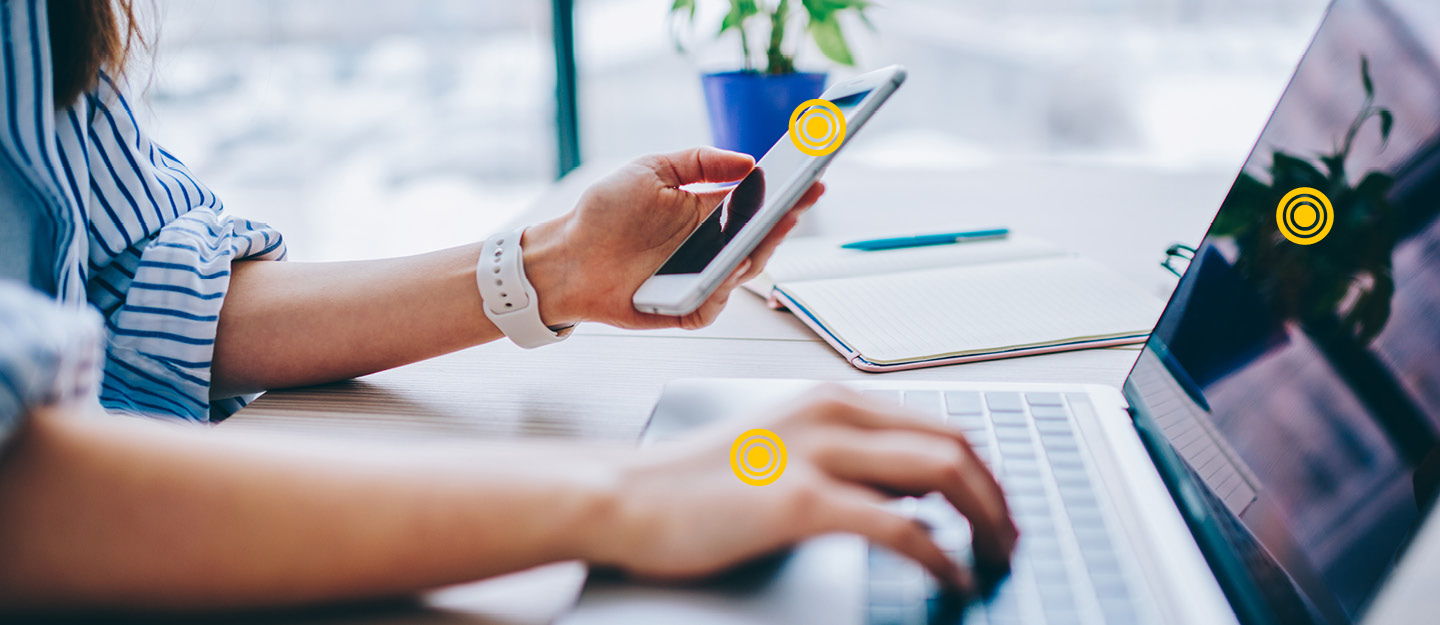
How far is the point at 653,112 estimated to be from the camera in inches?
91.2

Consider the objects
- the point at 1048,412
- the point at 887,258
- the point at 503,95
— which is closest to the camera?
the point at 1048,412

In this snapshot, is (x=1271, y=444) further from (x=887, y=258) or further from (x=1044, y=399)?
(x=887, y=258)

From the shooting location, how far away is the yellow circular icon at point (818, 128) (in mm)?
487

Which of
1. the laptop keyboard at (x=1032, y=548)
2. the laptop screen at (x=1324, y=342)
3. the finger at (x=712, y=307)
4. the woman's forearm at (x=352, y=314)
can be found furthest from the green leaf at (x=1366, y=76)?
the woman's forearm at (x=352, y=314)

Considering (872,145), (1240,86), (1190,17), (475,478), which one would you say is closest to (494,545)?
(475,478)

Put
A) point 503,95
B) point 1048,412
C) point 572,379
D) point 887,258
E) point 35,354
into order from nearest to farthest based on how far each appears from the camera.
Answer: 1. point 35,354
2. point 1048,412
3. point 572,379
4. point 887,258
5. point 503,95

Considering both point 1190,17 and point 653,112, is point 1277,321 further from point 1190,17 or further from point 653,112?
point 1190,17

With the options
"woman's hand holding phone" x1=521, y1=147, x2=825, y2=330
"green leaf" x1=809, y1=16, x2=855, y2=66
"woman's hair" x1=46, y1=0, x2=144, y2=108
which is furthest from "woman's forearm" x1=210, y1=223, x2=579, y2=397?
"green leaf" x1=809, y1=16, x2=855, y2=66

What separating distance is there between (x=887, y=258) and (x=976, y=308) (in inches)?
5.4

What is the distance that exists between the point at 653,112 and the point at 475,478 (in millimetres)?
2116

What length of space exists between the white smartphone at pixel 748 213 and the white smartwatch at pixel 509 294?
0.28 feet

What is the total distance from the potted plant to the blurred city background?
1026 millimetres

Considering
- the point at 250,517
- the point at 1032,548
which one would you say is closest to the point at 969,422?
the point at 1032,548

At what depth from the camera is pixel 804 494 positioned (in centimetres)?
29
